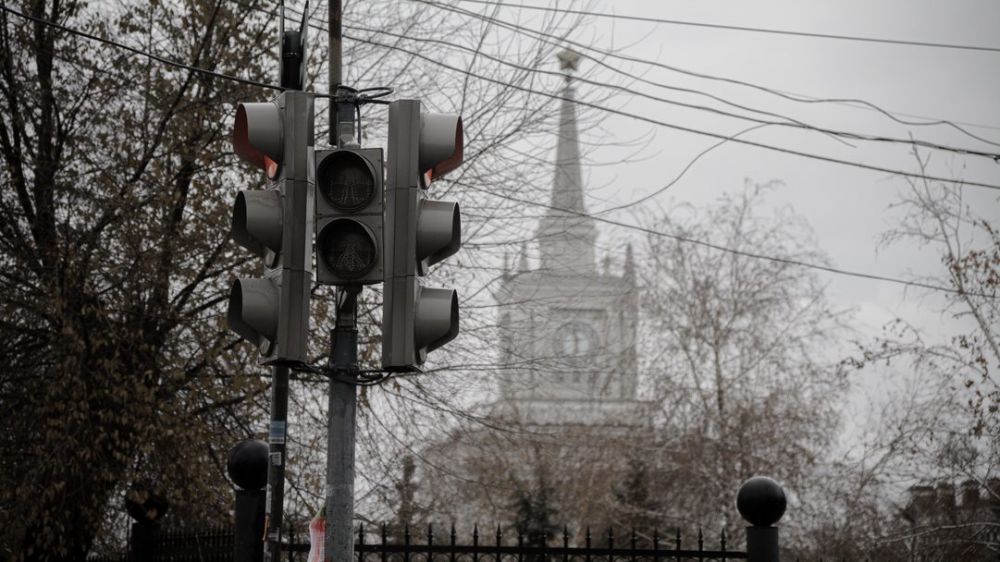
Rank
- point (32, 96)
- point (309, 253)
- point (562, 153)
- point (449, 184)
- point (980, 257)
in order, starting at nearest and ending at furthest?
point (309, 253), point (32, 96), point (449, 184), point (980, 257), point (562, 153)

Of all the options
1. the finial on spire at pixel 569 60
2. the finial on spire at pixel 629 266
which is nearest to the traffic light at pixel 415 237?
the finial on spire at pixel 569 60

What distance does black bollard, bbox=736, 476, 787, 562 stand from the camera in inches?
269

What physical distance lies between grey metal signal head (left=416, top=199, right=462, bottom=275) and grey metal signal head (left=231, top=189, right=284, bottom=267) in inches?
25.2

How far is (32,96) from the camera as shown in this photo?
474 inches

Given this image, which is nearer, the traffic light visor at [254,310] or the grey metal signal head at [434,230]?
the traffic light visor at [254,310]

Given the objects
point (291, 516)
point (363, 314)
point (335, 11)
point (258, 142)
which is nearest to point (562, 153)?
point (363, 314)

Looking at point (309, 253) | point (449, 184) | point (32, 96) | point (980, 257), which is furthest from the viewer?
point (980, 257)

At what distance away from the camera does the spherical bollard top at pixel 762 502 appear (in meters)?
6.84

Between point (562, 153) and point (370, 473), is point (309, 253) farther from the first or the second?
point (562, 153)

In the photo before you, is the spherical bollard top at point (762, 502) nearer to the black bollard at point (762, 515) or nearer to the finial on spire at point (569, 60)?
the black bollard at point (762, 515)

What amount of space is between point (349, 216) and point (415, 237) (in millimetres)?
326

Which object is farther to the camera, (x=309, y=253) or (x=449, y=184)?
(x=449, y=184)

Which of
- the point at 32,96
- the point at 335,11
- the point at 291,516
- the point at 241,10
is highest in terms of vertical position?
the point at 241,10

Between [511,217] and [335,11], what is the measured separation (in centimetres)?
660
